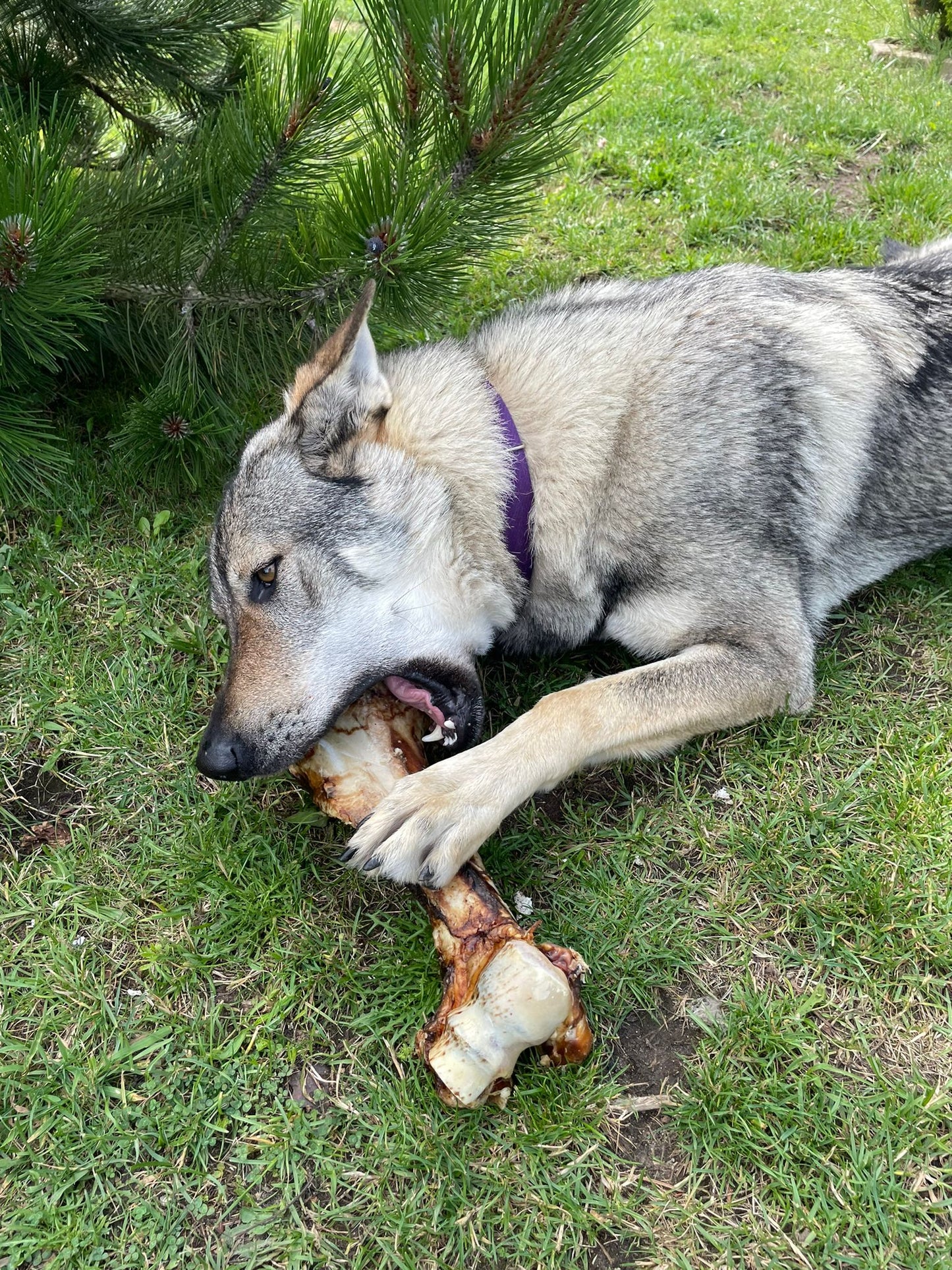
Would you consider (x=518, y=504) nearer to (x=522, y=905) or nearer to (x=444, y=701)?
(x=444, y=701)

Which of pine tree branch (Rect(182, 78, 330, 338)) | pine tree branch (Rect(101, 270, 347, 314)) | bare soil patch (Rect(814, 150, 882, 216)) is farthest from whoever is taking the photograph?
bare soil patch (Rect(814, 150, 882, 216))

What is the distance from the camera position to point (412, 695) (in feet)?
8.76

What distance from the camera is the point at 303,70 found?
8.86 feet

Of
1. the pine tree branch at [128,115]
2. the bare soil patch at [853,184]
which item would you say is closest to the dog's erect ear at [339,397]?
the pine tree branch at [128,115]

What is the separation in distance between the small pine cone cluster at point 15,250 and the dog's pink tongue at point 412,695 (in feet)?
Result: 5.23

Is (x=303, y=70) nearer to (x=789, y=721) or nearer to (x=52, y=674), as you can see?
(x=52, y=674)

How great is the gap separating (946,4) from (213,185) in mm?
7113

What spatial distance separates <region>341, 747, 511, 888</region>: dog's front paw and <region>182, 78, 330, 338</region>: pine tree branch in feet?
6.89

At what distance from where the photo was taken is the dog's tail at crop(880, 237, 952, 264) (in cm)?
380

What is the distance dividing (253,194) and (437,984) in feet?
8.80

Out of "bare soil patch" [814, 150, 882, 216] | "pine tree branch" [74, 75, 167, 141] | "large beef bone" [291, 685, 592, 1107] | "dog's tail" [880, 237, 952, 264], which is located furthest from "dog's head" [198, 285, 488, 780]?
"bare soil patch" [814, 150, 882, 216]

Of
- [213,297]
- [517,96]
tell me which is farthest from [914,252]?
[213,297]

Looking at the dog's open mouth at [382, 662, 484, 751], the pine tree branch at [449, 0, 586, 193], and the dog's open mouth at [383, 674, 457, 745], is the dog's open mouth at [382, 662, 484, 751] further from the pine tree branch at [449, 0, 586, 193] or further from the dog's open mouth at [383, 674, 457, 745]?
the pine tree branch at [449, 0, 586, 193]

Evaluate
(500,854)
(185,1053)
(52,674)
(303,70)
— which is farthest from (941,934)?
(303,70)
